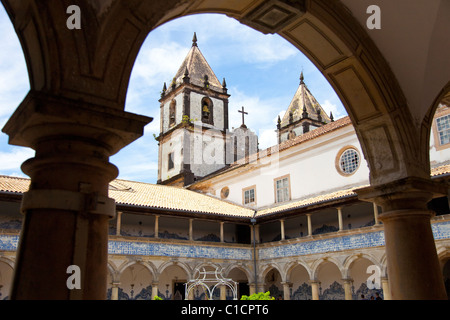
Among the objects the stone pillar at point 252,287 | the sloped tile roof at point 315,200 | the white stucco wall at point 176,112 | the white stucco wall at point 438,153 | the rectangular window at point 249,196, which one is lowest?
the stone pillar at point 252,287

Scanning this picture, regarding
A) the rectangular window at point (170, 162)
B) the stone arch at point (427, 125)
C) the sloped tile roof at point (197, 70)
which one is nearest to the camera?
the stone arch at point (427, 125)

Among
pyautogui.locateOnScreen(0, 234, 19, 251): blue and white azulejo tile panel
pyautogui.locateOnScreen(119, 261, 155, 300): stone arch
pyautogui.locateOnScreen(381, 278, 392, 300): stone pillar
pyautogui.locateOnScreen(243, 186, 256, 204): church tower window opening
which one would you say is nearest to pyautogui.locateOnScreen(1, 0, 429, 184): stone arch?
pyautogui.locateOnScreen(381, 278, 392, 300): stone pillar

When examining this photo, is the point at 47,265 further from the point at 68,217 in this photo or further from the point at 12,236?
the point at 12,236

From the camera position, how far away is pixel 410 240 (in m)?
4.80

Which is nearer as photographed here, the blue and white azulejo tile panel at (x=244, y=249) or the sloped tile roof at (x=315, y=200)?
the blue and white azulejo tile panel at (x=244, y=249)

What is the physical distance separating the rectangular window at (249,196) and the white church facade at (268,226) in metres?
0.12

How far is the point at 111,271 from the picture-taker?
19094mm

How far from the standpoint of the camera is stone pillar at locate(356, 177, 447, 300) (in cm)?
466

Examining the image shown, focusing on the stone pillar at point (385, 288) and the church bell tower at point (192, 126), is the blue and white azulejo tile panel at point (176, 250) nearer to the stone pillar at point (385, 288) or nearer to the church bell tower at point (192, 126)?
the stone pillar at point (385, 288)

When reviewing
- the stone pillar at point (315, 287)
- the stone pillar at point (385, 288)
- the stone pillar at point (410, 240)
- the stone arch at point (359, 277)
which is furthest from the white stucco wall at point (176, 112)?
the stone pillar at point (410, 240)

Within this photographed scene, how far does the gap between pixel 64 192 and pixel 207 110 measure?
3237 centimetres

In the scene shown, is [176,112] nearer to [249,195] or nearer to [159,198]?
[249,195]

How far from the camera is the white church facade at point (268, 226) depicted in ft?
60.2
